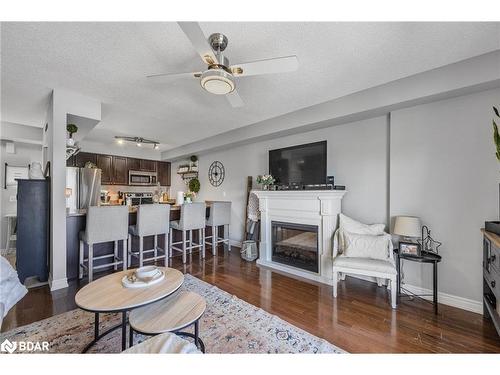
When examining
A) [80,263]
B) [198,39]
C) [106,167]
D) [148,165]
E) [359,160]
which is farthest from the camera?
[148,165]

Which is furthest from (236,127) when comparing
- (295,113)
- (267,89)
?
(267,89)

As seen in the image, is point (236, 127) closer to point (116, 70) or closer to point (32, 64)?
point (116, 70)

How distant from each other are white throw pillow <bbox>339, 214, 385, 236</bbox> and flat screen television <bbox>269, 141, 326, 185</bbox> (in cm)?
61

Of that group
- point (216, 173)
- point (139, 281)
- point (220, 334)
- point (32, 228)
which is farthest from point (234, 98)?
point (216, 173)

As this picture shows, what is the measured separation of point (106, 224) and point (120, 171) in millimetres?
3564

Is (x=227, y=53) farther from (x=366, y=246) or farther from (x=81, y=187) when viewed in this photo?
(x=81, y=187)

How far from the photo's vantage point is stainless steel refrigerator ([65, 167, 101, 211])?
129 inches

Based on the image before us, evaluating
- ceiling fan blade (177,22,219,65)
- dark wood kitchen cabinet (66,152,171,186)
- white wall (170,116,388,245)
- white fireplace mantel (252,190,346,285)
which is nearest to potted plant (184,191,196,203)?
white fireplace mantel (252,190,346,285)

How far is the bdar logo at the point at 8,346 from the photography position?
5.41ft

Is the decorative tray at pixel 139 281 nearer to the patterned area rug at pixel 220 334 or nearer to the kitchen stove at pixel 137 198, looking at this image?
the patterned area rug at pixel 220 334

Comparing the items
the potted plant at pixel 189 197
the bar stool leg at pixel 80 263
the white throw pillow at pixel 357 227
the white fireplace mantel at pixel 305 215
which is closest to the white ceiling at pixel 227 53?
the white fireplace mantel at pixel 305 215

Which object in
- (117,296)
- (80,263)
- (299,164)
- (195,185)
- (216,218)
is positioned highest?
(299,164)

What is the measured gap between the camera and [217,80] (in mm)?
1628
